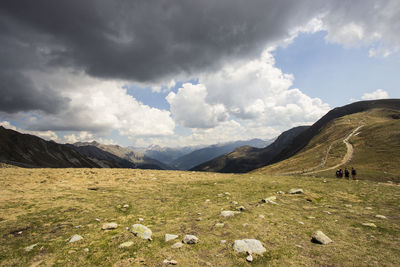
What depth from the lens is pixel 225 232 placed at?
8484 mm

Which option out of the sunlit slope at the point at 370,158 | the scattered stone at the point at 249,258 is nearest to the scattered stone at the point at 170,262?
the scattered stone at the point at 249,258

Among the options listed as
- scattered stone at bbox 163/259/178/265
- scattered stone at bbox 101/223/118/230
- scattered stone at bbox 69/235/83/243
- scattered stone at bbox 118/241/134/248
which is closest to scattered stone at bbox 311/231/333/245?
scattered stone at bbox 163/259/178/265

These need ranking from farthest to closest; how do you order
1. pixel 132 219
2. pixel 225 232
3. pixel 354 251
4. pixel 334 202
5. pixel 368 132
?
pixel 368 132 < pixel 334 202 < pixel 132 219 < pixel 225 232 < pixel 354 251

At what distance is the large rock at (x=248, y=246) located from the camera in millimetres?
6699

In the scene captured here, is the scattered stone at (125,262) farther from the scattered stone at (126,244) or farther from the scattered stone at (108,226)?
the scattered stone at (108,226)

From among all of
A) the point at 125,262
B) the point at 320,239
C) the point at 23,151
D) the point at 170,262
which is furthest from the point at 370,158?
the point at 23,151

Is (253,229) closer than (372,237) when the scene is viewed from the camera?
No

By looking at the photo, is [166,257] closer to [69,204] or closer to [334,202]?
[69,204]

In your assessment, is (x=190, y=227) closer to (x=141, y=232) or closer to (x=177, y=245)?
(x=177, y=245)

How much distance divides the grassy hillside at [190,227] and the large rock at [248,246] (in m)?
0.27

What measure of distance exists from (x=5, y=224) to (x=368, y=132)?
149449mm

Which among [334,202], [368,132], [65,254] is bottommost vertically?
[334,202]

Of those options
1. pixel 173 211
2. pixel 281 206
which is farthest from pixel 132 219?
pixel 281 206

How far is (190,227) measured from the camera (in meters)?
9.21
